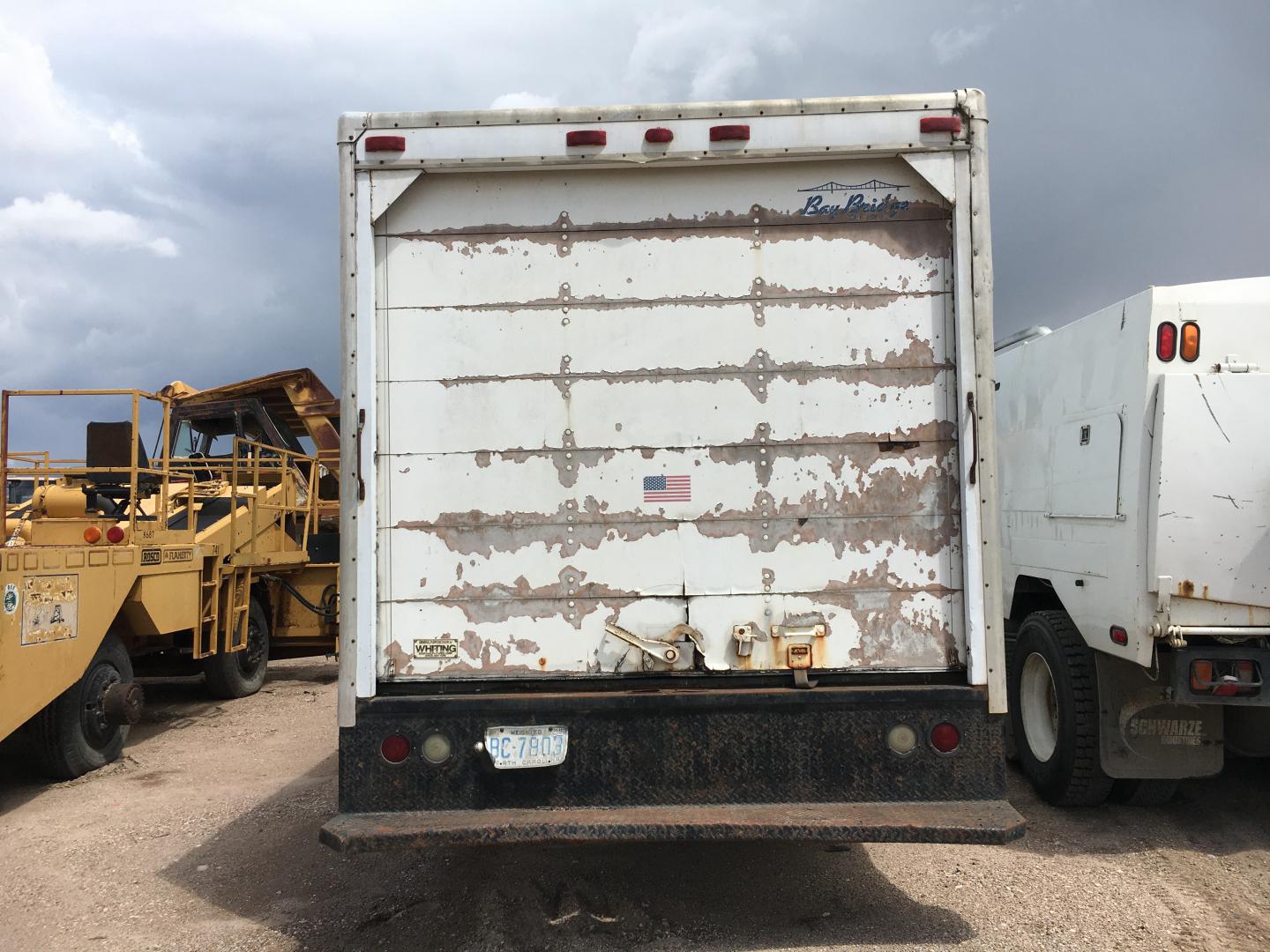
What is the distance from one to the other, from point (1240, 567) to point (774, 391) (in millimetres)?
2500

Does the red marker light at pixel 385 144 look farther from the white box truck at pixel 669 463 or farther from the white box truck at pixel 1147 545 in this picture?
the white box truck at pixel 1147 545

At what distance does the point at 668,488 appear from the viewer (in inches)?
142

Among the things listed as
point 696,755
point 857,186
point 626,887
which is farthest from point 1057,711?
point 857,186

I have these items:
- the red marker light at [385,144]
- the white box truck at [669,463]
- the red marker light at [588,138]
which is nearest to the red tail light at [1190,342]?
the white box truck at [669,463]

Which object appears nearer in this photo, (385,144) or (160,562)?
(385,144)

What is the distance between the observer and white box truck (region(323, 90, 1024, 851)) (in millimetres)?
3492

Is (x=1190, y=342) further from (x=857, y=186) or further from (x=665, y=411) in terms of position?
(x=665, y=411)

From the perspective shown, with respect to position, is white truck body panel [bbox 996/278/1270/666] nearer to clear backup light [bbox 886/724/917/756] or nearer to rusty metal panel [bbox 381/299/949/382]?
→ rusty metal panel [bbox 381/299/949/382]

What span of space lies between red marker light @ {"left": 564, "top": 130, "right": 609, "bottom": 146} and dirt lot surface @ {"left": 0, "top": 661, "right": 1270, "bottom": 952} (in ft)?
10.5

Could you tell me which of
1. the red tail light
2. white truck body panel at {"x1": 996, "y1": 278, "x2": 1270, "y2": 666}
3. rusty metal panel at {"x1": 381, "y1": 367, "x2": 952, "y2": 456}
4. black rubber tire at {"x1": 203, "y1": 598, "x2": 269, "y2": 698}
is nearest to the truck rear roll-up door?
rusty metal panel at {"x1": 381, "y1": 367, "x2": 952, "y2": 456}

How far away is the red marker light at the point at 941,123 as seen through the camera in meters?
3.57

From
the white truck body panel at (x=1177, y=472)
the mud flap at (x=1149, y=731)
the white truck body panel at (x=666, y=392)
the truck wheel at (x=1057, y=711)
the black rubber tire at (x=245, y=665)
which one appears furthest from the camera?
the black rubber tire at (x=245, y=665)

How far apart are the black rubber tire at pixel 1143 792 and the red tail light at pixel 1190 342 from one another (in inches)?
98.2

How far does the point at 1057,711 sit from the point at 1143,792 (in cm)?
67
